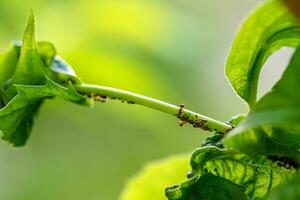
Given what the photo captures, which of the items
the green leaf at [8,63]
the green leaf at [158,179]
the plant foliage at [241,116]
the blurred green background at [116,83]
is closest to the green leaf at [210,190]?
the plant foliage at [241,116]

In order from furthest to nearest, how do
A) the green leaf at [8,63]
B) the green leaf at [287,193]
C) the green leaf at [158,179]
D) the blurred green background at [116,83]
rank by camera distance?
the blurred green background at [116,83]
the green leaf at [158,179]
the green leaf at [8,63]
the green leaf at [287,193]

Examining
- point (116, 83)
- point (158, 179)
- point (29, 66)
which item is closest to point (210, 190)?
point (29, 66)

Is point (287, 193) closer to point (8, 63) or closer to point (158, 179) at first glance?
point (8, 63)

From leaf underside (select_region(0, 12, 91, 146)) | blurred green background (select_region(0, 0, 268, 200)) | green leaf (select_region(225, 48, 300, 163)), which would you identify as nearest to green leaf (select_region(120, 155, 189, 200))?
leaf underside (select_region(0, 12, 91, 146))

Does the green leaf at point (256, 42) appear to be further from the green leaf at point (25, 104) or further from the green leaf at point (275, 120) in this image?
the green leaf at point (25, 104)

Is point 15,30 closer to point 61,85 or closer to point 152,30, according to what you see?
point 152,30
